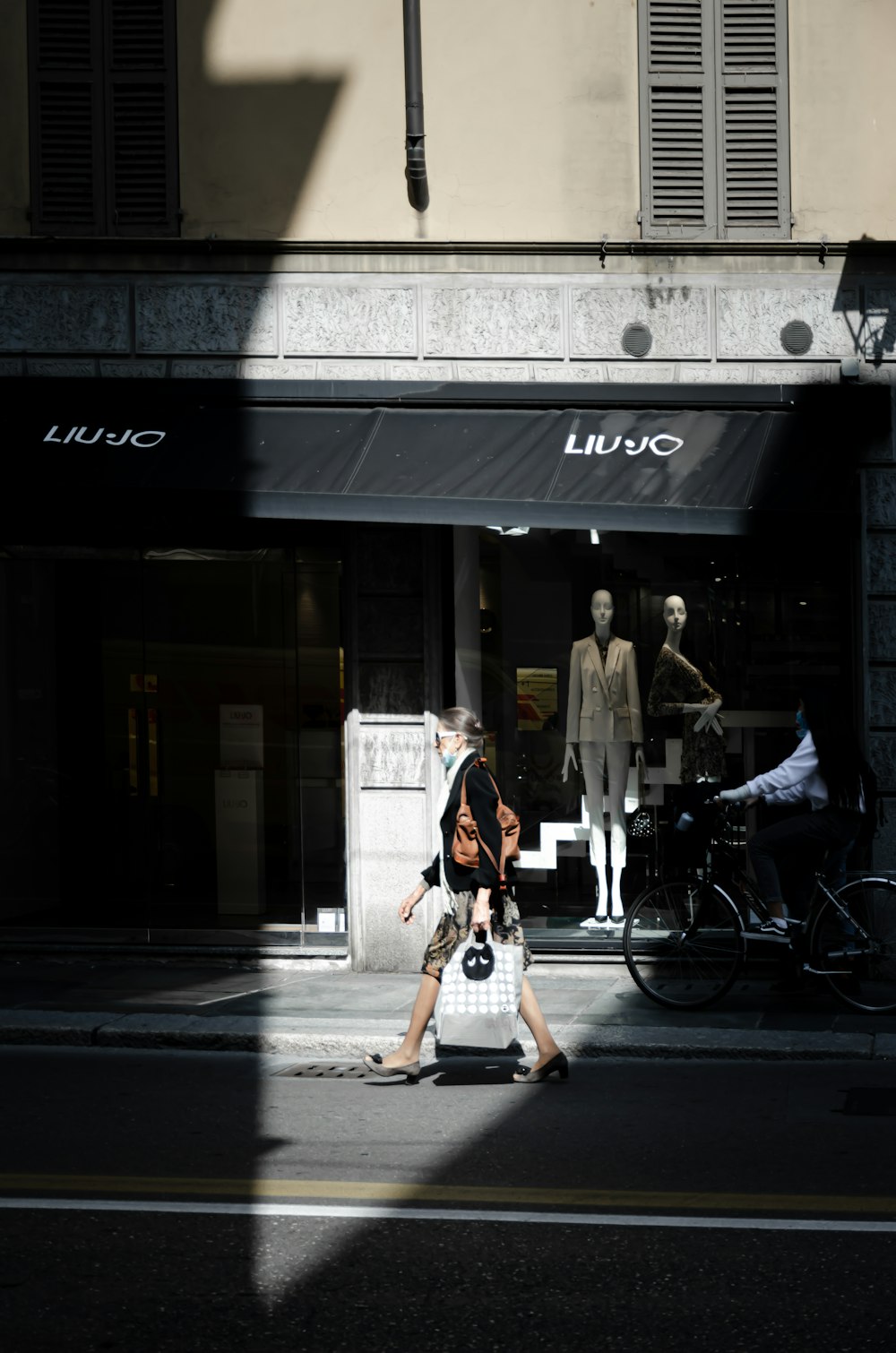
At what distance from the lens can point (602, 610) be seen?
11867 millimetres

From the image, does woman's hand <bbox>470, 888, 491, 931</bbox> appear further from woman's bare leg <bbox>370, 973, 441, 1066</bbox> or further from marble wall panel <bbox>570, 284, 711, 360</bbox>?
marble wall panel <bbox>570, 284, 711, 360</bbox>

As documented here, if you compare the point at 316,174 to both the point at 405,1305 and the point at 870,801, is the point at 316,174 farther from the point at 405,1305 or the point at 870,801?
the point at 405,1305

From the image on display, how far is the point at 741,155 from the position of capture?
11836 millimetres

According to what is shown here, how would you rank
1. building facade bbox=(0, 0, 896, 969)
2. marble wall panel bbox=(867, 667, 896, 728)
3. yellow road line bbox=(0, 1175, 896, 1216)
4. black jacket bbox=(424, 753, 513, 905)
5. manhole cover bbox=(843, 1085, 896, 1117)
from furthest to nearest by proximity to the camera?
building facade bbox=(0, 0, 896, 969)
marble wall panel bbox=(867, 667, 896, 728)
black jacket bbox=(424, 753, 513, 905)
manhole cover bbox=(843, 1085, 896, 1117)
yellow road line bbox=(0, 1175, 896, 1216)

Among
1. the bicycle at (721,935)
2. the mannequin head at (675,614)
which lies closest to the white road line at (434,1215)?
the bicycle at (721,935)

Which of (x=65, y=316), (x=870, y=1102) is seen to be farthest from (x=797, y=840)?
(x=65, y=316)

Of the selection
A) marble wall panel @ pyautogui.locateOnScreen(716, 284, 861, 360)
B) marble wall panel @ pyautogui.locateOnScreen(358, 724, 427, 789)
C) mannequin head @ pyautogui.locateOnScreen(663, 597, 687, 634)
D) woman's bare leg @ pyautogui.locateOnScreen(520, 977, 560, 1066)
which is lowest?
woman's bare leg @ pyautogui.locateOnScreen(520, 977, 560, 1066)

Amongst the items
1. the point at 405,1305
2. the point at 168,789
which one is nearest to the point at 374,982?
the point at 168,789

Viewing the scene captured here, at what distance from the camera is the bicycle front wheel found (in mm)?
9961

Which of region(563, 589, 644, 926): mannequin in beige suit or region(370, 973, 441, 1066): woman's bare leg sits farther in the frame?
region(563, 589, 644, 926): mannequin in beige suit

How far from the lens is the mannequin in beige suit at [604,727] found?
1188cm

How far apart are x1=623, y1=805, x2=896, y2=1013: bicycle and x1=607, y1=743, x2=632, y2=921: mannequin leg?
1.74 meters

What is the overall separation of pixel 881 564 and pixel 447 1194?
251 inches

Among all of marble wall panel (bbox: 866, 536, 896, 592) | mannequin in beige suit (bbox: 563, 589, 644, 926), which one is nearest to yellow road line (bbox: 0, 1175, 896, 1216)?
mannequin in beige suit (bbox: 563, 589, 644, 926)
